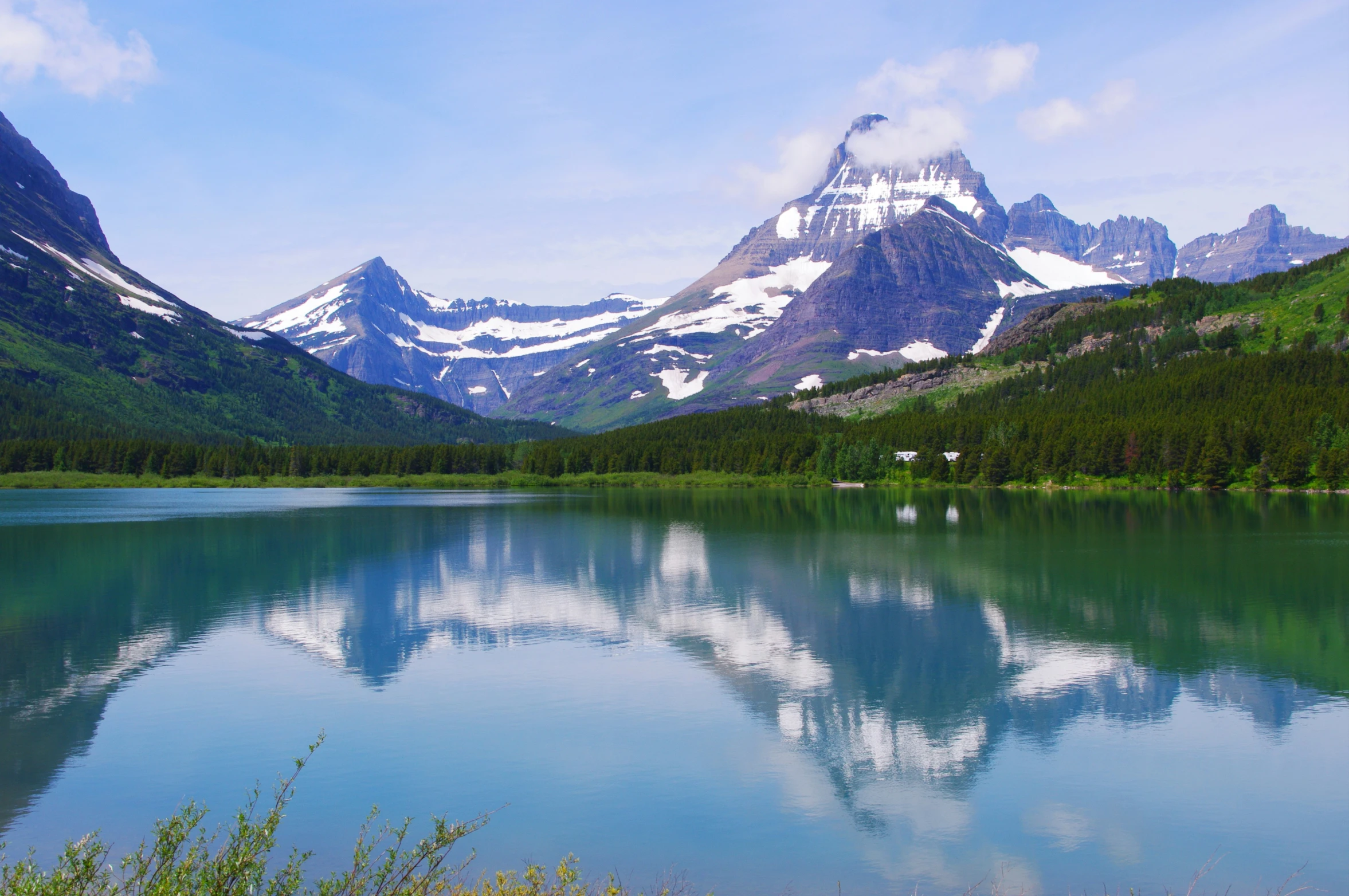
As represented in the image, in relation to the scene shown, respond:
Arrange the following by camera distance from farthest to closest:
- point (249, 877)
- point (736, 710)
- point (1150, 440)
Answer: point (1150, 440)
point (736, 710)
point (249, 877)

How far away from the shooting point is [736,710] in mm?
25281

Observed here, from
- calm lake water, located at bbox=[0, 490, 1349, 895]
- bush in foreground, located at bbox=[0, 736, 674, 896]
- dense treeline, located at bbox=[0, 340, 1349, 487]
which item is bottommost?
calm lake water, located at bbox=[0, 490, 1349, 895]

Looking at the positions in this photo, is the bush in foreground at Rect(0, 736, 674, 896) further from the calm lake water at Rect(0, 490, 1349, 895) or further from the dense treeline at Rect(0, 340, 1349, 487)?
the dense treeline at Rect(0, 340, 1349, 487)

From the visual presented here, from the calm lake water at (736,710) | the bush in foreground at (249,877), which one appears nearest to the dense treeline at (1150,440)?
the calm lake water at (736,710)

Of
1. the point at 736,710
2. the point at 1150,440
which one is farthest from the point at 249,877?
the point at 1150,440

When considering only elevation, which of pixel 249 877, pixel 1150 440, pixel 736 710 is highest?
pixel 1150 440

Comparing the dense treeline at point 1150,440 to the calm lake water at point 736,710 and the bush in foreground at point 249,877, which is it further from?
the bush in foreground at point 249,877

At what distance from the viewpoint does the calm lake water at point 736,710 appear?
1695 centimetres

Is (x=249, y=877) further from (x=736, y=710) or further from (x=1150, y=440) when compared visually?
(x=1150, y=440)

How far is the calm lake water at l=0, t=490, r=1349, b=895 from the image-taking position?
1695 centimetres

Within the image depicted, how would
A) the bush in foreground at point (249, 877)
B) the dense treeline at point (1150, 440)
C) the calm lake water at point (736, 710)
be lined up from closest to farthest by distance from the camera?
the bush in foreground at point (249, 877)
the calm lake water at point (736, 710)
the dense treeline at point (1150, 440)

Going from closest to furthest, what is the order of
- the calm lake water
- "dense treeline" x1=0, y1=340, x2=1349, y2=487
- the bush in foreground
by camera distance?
the bush in foreground
the calm lake water
"dense treeline" x1=0, y1=340, x2=1349, y2=487

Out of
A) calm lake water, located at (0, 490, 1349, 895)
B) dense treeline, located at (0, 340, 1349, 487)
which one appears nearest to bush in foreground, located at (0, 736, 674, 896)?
calm lake water, located at (0, 490, 1349, 895)

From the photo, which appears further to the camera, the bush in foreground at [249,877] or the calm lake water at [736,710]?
the calm lake water at [736,710]
